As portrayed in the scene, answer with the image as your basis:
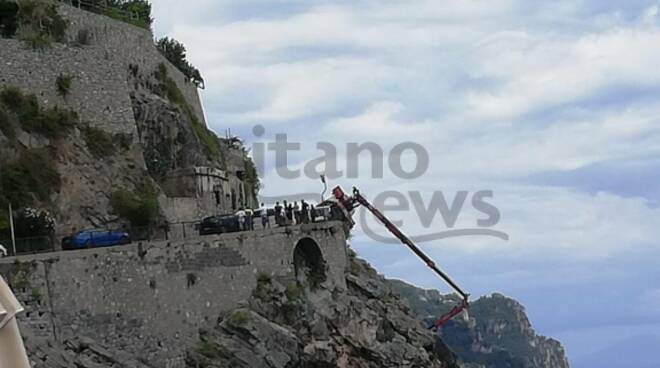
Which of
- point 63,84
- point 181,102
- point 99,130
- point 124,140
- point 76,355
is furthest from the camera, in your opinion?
point 181,102

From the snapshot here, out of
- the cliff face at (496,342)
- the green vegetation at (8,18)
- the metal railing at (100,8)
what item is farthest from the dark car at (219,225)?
the cliff face at (496,342)

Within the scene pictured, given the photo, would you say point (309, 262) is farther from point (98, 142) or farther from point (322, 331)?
point (98, 142)

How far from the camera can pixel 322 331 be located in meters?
40.7

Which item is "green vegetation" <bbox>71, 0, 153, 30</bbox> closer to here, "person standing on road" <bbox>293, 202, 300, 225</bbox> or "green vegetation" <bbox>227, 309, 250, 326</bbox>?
"person standing on road" <bbox>293, 202, 300, 225</bbox>

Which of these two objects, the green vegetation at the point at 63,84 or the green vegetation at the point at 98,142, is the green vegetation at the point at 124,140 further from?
the green vegetation at the point at 63,84

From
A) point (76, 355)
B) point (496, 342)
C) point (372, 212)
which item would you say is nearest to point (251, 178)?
point (372, 212)

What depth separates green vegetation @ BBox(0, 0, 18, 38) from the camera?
41500mm

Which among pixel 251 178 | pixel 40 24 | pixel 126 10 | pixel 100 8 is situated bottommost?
pixel 251 178

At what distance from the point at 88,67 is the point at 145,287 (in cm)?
1122

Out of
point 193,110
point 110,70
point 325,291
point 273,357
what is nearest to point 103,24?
point 110,70

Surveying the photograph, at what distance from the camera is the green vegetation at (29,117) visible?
3872cm

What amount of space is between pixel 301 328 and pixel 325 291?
4.03 metres

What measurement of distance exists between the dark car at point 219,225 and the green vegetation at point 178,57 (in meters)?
17.2

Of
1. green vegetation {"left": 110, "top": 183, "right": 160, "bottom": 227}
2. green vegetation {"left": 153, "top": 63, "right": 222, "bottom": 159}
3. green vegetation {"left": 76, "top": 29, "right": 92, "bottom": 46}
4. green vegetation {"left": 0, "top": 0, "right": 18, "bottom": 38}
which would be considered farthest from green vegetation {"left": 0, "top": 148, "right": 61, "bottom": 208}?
green vegetation {"left": 153, "top": 63, "right": 222, "bottom": 159}
